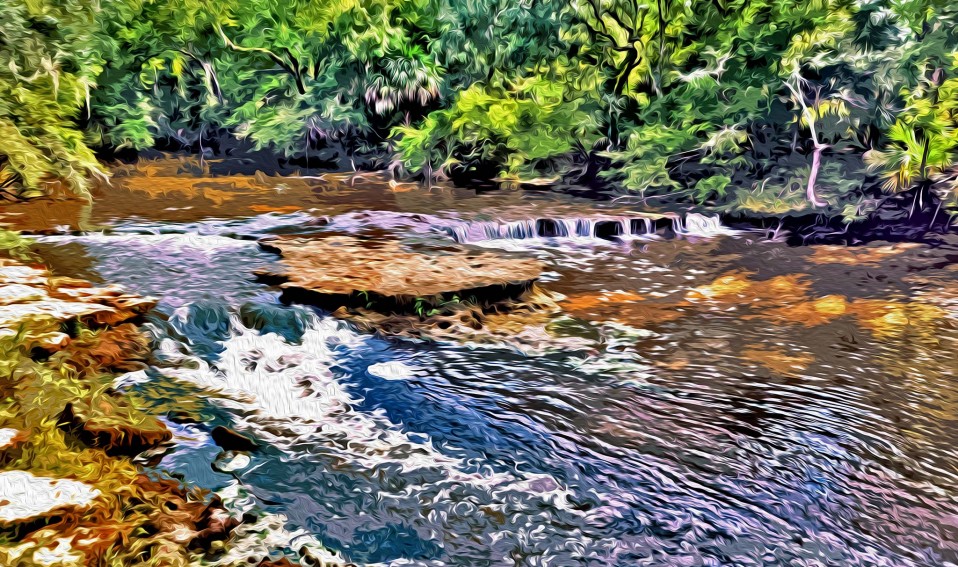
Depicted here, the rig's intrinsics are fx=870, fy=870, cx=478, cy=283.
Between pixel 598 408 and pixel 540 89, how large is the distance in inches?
369

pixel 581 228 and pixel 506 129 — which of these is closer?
pixel 581 228

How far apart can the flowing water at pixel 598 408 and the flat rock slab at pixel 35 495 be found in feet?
2.00

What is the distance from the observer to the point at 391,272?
8664 mm

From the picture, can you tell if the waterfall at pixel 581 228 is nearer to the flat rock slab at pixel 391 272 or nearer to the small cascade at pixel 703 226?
the small cascade at pixel 703 226

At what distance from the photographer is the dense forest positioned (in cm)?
1138

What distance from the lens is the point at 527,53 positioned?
15.1 m

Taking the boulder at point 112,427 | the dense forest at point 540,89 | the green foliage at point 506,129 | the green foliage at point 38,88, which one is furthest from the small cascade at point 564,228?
the boulder at point 112,427

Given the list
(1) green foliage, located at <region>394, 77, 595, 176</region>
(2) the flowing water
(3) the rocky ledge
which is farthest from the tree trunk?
(3) the rocky ledge

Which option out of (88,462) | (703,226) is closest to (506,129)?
(703,226)

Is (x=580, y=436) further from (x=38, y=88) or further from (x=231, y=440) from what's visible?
(x=38, y=88)

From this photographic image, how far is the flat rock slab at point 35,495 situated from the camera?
4.06 meters

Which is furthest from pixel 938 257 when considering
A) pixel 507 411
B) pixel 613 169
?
pixel 507 411

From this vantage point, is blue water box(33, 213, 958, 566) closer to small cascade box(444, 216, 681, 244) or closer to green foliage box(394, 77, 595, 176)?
small cascade box(444, 216, 681, 244)

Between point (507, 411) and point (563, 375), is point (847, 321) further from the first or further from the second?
point (507, 411)
